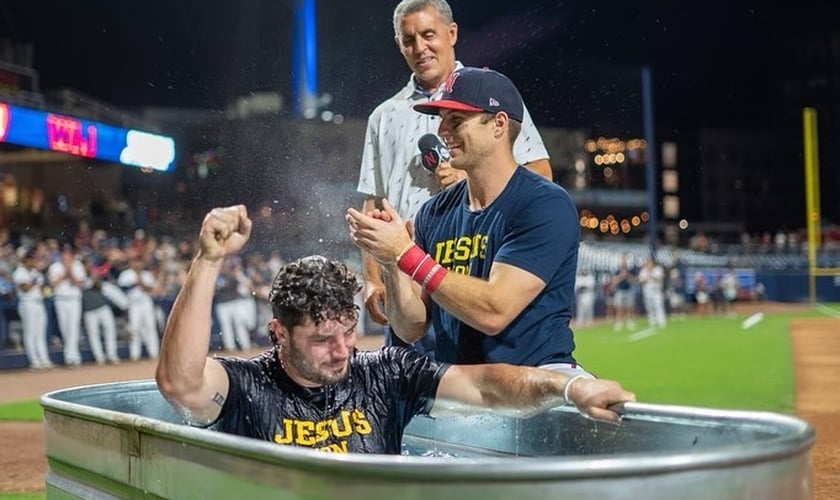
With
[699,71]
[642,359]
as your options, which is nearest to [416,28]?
[699,71]

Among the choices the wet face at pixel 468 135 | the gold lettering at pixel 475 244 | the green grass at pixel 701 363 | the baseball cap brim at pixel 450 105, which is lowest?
the green grass at pixel 701 363

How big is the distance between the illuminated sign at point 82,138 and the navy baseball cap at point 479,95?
1878 cm

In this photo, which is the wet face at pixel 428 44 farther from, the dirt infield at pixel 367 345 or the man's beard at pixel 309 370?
the dirt infield at pixel 367 345

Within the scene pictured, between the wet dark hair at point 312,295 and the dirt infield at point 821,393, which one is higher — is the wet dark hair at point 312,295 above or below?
above

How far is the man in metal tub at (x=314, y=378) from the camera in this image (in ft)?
9.09

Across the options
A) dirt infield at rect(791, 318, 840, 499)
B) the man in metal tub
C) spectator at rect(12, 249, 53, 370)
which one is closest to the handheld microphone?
the man in metal tub

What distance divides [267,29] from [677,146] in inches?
3046

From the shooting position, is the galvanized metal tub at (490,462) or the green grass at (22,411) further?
the green grass at (22,411)

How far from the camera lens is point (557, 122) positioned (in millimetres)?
6867

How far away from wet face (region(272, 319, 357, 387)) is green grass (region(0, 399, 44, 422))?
8311 millimetres

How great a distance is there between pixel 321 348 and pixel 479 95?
1.07 meters

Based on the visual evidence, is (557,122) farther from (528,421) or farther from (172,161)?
(172,161)

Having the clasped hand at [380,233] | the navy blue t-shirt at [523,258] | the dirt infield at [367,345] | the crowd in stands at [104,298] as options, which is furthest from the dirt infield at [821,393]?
the crowd in stands at [104,298]

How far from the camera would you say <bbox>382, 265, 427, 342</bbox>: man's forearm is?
360 cm
